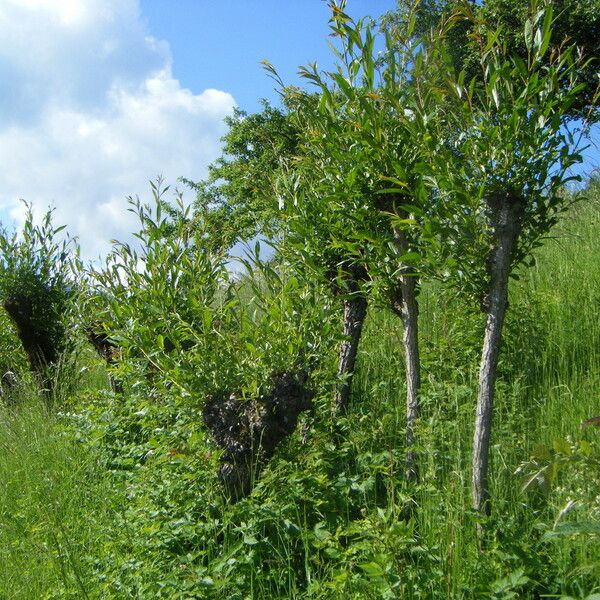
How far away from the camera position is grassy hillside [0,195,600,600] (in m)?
3.77

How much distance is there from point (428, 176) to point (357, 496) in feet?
6.74

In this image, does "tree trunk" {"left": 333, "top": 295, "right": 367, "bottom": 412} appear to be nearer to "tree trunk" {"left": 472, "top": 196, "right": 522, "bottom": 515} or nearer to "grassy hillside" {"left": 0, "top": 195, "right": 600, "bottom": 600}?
"grassy hillside" {"left": 0, "top": 195, "right": 600, "bottom": 600}

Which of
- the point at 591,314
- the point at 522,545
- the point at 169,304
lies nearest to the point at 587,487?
the point at 522,545

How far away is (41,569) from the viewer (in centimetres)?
497

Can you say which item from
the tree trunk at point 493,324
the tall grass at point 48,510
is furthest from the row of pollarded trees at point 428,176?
the tall grass at point 48,510

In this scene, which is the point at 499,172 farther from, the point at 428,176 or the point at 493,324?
the point at 493,324

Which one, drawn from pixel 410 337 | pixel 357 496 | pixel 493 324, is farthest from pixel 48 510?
pixel 493 324

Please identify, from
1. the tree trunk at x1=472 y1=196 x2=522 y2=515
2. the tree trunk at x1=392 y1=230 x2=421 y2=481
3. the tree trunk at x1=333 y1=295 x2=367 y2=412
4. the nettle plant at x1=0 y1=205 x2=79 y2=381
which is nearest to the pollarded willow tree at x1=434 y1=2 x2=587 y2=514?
the tree trunk at x1=472 y1=196 x2=522 y2=515

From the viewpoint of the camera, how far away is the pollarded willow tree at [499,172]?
13.4 feet

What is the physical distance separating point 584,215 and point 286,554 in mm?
8858

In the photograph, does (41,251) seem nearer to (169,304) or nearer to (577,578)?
(169,304)

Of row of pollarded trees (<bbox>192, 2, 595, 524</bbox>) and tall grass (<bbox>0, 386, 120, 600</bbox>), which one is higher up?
row of pollarded trees (<bbox>192, 2, 595, 524</bbox>)

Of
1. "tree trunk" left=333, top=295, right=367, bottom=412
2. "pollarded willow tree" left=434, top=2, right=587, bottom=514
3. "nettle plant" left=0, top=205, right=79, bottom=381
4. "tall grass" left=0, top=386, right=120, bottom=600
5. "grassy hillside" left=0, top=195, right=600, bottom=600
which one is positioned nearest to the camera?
"grassy hillside" left=0, top=195, right=600, bottom=600

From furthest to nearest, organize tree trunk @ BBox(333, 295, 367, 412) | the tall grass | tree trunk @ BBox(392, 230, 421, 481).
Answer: tree trunk @ BBox(333, 295, 367, 412) < tree trunk @ BBox(392, 230, 421, 481) < the tall grass
